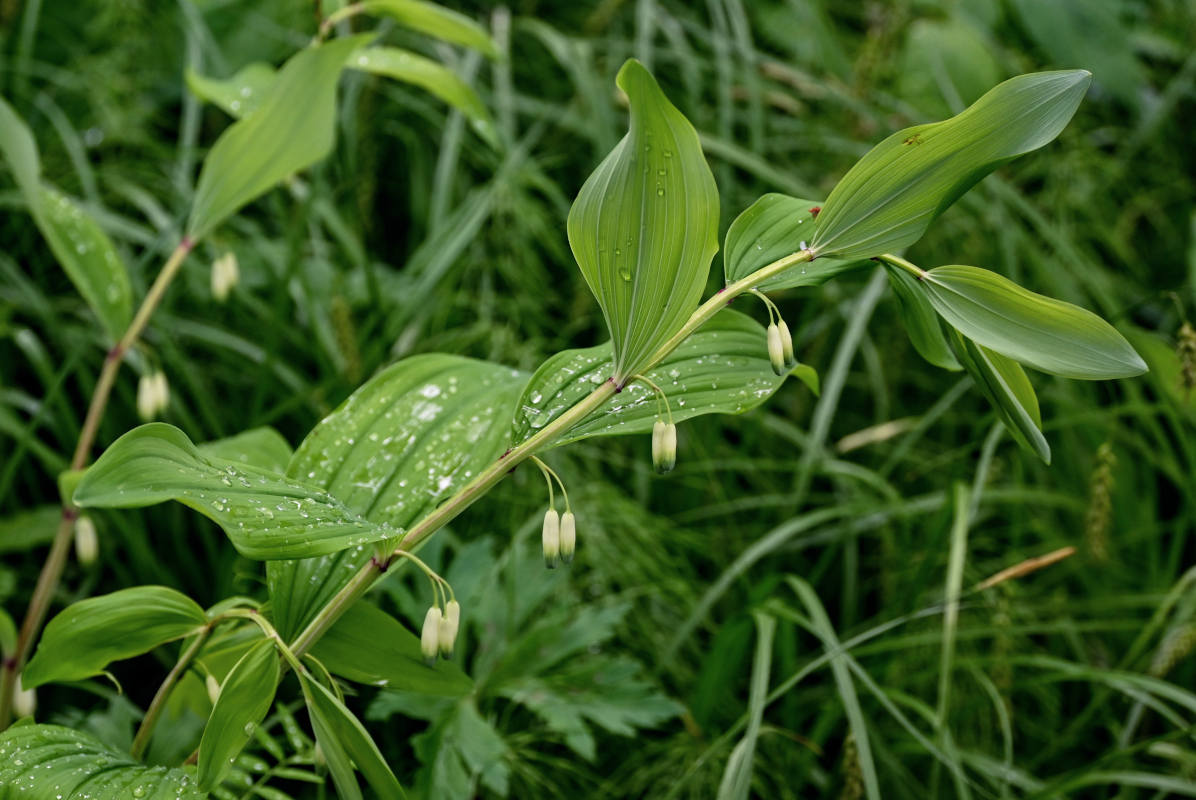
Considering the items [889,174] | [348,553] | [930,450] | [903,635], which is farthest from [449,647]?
[930,450]

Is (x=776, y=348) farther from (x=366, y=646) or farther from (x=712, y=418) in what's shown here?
(x=712, y=418)

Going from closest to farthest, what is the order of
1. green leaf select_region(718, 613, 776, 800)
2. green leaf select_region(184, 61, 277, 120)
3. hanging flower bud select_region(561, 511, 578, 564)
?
hanging flower bud select_region(561, 511, 578, 564) < green leaf select_region(718, 613, 776, 800) < green leaf select_region(184, 61, 277, 120)

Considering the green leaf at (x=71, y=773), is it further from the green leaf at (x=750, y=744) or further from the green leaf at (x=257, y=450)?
the green leaf at (x=750, y=744)

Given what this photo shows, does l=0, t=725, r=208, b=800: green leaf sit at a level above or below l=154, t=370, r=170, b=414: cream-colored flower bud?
below

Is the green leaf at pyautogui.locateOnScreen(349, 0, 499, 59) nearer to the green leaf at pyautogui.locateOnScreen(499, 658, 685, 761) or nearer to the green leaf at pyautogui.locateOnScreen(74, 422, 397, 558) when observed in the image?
the green leaf at pyautogui.locateOnScreen(74, 422, 397, 558)

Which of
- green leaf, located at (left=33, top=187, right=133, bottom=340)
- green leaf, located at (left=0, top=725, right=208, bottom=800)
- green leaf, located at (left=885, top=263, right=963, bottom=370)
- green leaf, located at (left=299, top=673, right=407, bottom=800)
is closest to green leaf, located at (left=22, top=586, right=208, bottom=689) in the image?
green leaf, located at (left=0, top=725, right=208, bottom=800)

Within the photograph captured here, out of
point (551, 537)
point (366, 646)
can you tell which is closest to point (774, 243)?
point (551, 537)
